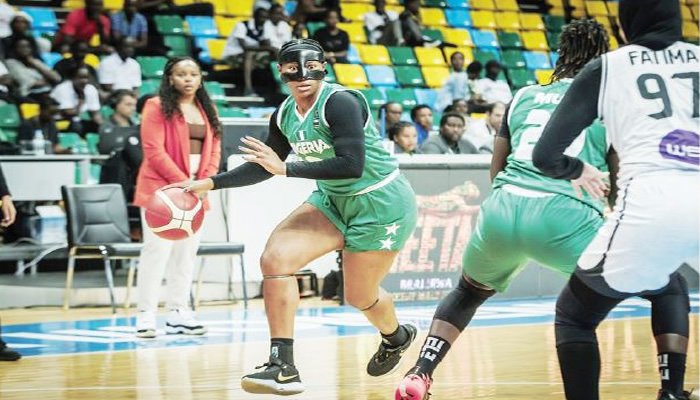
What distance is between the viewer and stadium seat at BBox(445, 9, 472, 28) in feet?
73.8

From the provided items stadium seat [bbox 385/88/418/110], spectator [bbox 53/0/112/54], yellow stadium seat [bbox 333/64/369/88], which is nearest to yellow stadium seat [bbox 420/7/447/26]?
stadium seat [bbox 385/88/418/110]

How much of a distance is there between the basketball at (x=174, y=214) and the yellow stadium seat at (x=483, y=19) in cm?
1604

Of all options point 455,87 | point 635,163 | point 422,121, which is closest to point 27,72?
point 422,121

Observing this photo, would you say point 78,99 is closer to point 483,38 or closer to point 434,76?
point 434,76

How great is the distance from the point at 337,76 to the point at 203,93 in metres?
8.90

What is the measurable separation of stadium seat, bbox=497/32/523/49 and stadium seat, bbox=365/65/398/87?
344 centimetres

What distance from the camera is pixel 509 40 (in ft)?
Result: 74.9

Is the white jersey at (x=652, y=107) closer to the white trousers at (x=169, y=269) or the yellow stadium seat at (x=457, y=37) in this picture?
the white trousers at (x=169, y=269)

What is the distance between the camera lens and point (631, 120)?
434cm

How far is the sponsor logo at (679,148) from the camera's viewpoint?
14.0ft

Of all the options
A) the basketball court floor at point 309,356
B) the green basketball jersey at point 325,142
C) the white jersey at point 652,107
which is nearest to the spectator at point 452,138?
the basketball court floor at point 309,356

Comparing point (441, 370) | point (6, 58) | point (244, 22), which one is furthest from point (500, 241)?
point (244, 22)

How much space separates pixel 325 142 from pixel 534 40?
57.7 feet

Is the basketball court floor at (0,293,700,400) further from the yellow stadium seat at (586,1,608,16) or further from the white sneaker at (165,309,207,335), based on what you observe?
the yellow stadium seat at (586,1,608,16)
